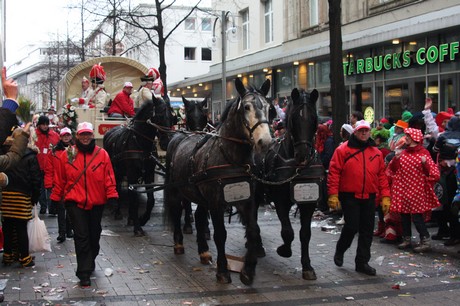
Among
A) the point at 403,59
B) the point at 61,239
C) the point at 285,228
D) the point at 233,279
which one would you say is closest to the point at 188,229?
the point at 61,239

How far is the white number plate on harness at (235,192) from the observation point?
7246 millimetres

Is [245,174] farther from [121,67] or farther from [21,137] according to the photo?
[121,67]

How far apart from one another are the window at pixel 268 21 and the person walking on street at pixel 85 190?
82.0 ft

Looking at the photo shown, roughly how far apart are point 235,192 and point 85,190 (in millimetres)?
1909

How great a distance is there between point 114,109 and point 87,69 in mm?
4829

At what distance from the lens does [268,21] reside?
1266 inches

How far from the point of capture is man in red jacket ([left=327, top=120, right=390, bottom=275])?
7836 millimetres

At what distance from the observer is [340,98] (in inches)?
531

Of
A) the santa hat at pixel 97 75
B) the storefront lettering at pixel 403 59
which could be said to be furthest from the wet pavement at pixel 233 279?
the storefront lettering at pixel 403 59

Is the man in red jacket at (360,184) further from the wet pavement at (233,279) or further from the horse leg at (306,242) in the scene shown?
the wet pavement at (233,279)

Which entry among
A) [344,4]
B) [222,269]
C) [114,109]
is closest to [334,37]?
[114,109]

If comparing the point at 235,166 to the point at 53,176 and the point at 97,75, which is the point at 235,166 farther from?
the point at 97,75

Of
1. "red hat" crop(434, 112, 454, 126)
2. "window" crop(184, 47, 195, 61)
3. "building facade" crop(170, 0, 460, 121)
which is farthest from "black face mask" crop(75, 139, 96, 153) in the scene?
"window" crop(184, 47, 195, 61)

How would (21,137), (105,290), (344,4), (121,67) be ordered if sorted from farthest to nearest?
(344,4) → (121,67) → (105,290) → (21,137)
